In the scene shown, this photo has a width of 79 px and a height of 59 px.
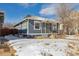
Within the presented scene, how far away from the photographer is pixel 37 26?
1.98 meters

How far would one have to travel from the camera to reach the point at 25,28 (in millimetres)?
1992

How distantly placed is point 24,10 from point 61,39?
49 centimetres

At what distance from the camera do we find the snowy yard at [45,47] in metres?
1.98

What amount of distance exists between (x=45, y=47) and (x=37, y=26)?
9.1 inches

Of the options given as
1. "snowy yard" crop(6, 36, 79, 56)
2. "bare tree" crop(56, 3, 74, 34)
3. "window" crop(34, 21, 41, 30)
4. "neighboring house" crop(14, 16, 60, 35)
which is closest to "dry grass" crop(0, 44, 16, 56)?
"snowy yard" crop(6, 36, 79, 56)

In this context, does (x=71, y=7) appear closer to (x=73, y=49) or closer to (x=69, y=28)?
(x=69, y=28)

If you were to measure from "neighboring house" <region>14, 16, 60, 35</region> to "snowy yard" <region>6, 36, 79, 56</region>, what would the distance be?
94 millimetres

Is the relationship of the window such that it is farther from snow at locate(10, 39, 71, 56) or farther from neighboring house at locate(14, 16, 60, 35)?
snow at locate(10, 39, 71, 56)

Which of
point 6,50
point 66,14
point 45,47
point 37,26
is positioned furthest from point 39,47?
point 66,14

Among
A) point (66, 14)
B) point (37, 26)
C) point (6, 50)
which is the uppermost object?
point (66, 14)

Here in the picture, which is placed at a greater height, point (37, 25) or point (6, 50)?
point (37, 25)

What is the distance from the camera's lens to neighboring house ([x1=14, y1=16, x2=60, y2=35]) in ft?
6.49

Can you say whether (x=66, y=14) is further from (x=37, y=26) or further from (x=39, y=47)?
(x=39, y=47)

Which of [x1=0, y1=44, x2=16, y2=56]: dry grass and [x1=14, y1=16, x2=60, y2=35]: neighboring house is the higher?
[x1=14, y1=16, x2=60, y2=35]: neighboring house
